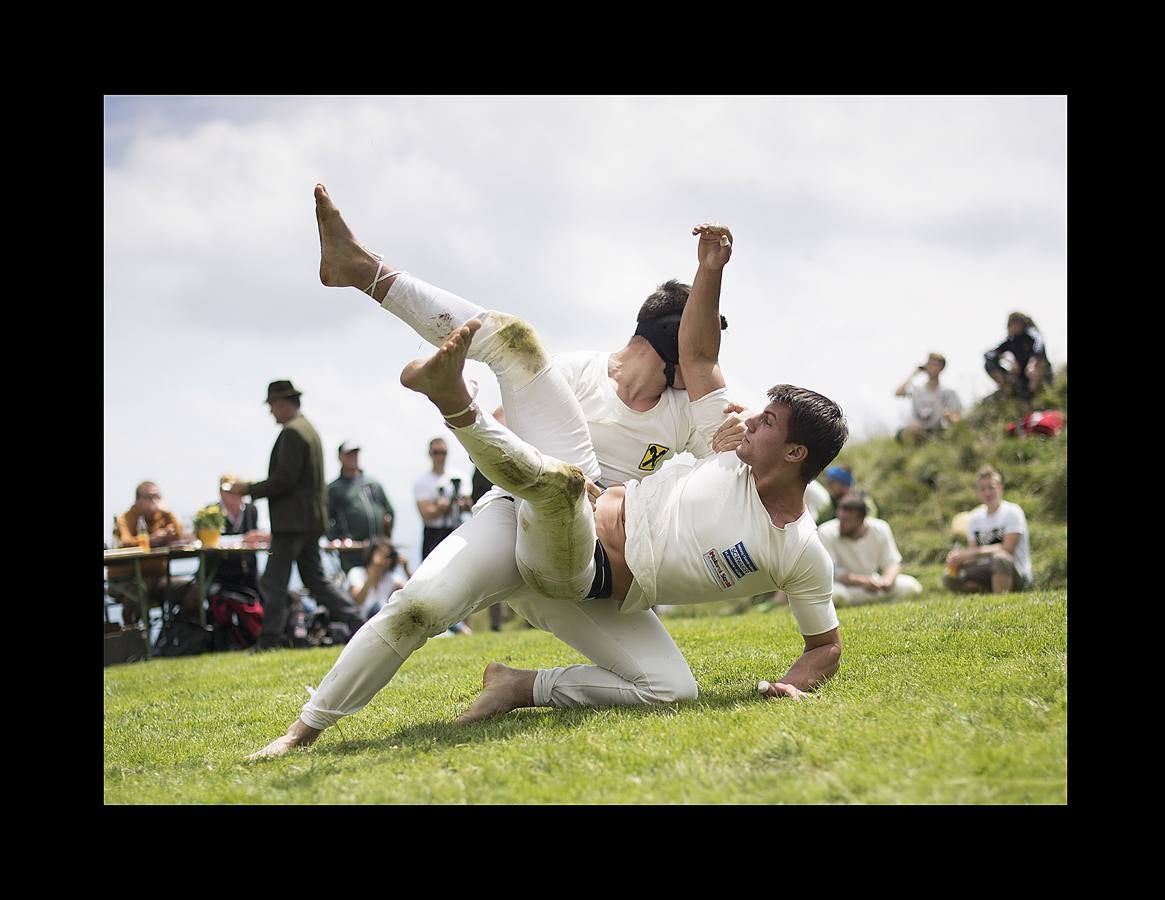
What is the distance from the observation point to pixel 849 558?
11.5 metres

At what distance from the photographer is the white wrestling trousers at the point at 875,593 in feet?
36.5

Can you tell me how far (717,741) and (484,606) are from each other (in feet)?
4.23

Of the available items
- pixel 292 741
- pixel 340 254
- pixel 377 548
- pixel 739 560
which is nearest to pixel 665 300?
pixel 739 560

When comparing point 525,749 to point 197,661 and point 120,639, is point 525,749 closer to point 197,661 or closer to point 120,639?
point 197,661

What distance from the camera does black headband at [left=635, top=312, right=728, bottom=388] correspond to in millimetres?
5176

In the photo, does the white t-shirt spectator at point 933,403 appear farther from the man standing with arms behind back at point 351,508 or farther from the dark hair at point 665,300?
the dark hair at point 665,300

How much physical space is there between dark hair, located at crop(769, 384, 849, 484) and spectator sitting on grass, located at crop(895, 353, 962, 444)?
11.6m

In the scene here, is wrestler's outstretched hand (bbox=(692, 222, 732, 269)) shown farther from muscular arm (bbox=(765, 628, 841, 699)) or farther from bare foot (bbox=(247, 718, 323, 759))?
bare foot (bbox=(247, 718, 323, 759))

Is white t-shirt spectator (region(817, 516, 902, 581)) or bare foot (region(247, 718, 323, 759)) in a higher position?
white t-shirt spectator (region(817, 516, 902, 581))

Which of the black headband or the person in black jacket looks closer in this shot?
the black headband

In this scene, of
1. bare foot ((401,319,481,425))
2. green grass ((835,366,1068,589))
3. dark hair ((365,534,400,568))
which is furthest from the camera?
green grass ((835,366,1068,589))

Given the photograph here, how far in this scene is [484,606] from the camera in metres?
4.78

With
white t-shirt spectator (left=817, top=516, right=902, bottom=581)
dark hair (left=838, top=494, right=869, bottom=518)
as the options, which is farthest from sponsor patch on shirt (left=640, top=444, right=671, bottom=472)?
dark hair (left=838, top=494, right=869, bottom=518)

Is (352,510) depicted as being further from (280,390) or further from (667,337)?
(667,337)
